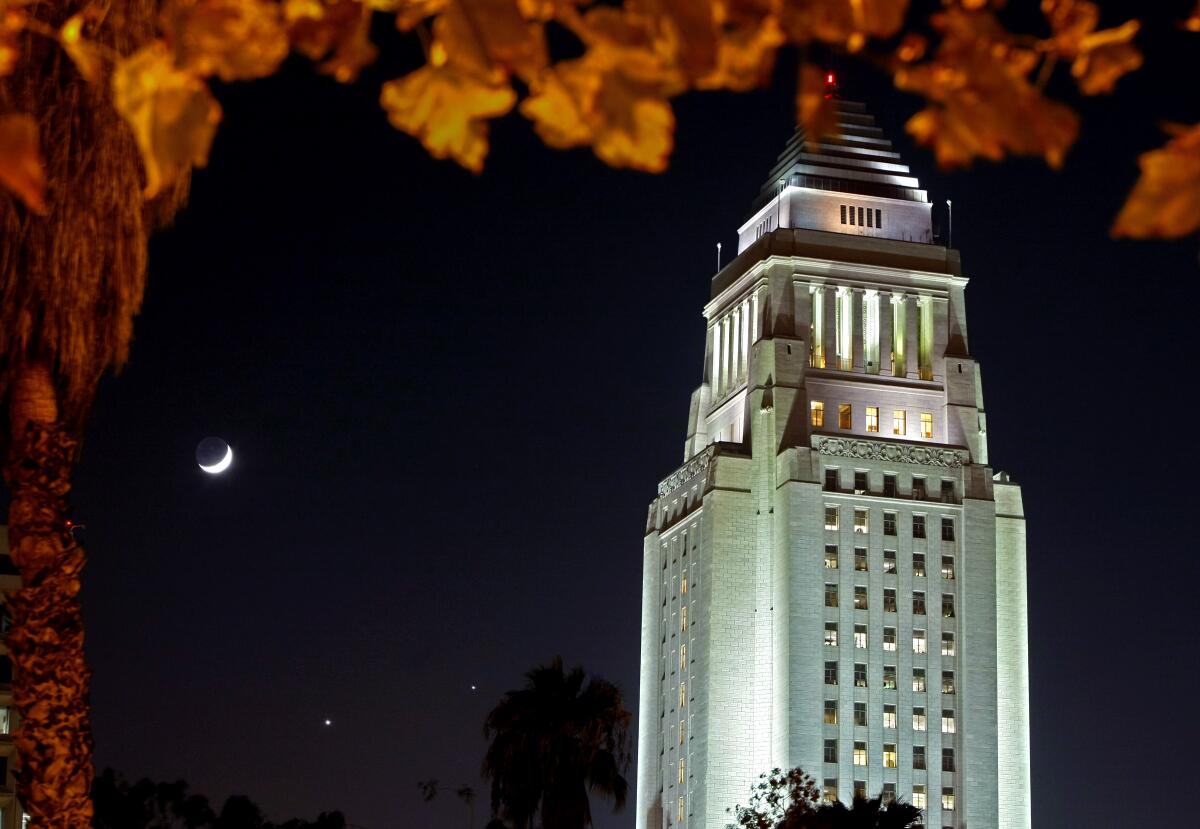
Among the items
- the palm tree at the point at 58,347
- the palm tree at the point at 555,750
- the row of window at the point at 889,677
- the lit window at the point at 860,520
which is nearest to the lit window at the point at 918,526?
the lit window at the point at 860,520

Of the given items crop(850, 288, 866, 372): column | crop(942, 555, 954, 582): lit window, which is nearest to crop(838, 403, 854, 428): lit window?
crop(850, 288, 866, 372): column

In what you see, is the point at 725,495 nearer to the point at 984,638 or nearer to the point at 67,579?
the point at 984,638

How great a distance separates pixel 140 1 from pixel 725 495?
342 ft

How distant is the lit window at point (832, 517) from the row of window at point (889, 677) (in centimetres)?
857

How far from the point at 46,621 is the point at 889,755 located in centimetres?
9722

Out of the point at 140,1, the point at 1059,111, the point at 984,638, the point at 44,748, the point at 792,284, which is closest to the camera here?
the point at 1059,111

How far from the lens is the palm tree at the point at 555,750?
6831 centimetres

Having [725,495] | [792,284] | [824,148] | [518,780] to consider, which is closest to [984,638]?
[725,495]

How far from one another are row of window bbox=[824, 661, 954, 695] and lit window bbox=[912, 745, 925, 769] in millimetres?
3359

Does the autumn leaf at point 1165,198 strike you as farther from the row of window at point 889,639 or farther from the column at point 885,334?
the column at point 885,334

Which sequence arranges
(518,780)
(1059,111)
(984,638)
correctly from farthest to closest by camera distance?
1. (984,638)
2. (518,780)
3. (1059,111)

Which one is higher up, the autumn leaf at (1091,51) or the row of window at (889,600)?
the row of window at (889,600)

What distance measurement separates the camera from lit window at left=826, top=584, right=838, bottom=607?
117 metres

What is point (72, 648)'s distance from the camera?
21484 millimetres
